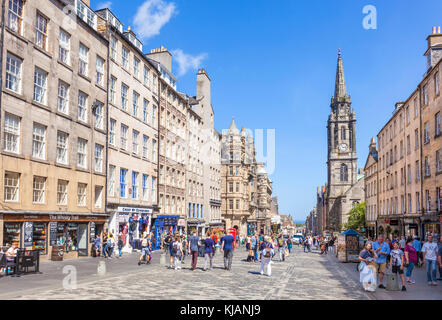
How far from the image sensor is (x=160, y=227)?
43.0m

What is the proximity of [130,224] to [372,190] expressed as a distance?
40482 mm

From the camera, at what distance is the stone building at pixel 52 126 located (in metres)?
22.5

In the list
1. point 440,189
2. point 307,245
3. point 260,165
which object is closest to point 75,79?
point 440,189

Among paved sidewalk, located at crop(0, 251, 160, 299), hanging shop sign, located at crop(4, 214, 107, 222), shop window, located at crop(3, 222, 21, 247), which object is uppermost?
hanging shop sign, located at crop(4, 214, 107, 222)

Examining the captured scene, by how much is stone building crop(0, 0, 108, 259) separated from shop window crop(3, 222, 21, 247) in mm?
50

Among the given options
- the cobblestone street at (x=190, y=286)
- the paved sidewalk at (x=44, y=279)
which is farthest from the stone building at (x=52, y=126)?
the cobblestone street at (x=190, y=286)

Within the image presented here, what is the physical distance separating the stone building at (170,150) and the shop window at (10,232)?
19905 millimetres

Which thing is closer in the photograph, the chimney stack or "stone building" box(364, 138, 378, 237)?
the chimney stack

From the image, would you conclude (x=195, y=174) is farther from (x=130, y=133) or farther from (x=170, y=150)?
(x=130, y=133)

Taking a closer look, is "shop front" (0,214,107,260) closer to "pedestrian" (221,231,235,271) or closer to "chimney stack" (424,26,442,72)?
"pedestrian" (221,231,235,271)

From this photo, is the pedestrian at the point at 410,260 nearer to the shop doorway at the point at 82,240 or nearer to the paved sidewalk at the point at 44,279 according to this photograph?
the paved sidewalk at the point at 44,279

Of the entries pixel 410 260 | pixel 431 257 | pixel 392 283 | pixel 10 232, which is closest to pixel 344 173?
pixel 410 260

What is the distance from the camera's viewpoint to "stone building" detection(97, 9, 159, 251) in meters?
33.8

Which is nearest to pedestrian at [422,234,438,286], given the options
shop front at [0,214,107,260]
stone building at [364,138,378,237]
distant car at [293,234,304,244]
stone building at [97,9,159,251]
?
shop front at [0,214,107,260]
